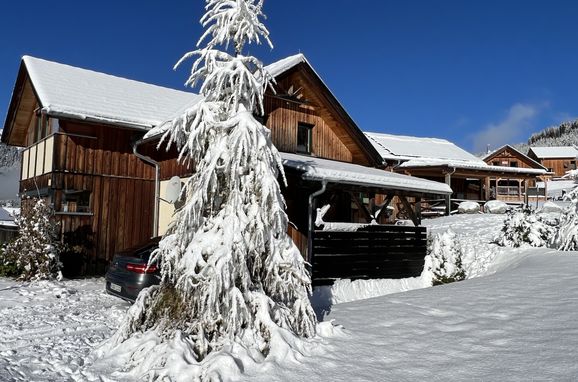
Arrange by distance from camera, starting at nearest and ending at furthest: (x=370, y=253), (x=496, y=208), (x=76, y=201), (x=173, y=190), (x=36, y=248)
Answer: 1. (x=36, y=248)
2. (x=173, y=190)
3. (x=370, y=253)
4. (x=76, y=201)
5. (x=496, y=208)

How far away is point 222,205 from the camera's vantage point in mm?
6426

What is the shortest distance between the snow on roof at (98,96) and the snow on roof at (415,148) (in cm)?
1505

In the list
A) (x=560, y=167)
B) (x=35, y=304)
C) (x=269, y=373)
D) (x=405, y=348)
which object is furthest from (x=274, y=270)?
(x=560, y=167)

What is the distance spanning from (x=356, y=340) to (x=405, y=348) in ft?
2.25

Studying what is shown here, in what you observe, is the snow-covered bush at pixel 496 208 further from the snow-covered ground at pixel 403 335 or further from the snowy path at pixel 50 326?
the snowy path at pixel 50 326

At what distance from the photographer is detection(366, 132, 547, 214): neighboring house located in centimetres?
2794

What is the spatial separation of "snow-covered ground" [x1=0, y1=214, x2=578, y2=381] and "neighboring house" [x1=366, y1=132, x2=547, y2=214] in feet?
55.6

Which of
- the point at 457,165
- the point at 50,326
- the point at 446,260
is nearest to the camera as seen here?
the point at 50,326

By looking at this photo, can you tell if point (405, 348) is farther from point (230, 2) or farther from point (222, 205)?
point (230, 2)

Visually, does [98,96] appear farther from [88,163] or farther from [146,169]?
[146,169]

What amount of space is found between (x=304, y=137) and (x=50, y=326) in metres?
10.0

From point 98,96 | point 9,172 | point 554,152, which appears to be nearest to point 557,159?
point 554,152

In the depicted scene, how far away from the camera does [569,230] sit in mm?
14258

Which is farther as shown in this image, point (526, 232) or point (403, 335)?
point (526, 232)
